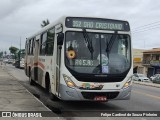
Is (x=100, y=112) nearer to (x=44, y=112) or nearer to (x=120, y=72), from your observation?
(x=120, y=72)

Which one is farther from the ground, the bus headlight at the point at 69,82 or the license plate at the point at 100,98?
the bus headlight at the point at 69,82

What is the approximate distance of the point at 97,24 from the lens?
12.6 metres

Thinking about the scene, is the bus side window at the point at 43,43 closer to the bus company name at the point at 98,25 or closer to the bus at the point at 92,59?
the bus at the point at 92,59

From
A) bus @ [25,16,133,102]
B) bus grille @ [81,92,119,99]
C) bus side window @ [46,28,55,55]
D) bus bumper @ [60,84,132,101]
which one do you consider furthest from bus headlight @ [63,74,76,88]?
bus side window @ [46,28,55,55]

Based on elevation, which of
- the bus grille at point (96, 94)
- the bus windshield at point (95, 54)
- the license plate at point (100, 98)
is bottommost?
the license plate at point (100, 98)

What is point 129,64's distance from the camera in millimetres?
12594

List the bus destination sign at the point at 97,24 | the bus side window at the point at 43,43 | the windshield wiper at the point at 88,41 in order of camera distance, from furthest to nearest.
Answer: the bus side window at the point at 43,43 < the bus destination sign at the point at 97,24 < the windshield wiper at the point at 88,41

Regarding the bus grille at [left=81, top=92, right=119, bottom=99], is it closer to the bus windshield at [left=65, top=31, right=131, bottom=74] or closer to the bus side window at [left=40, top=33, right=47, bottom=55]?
the bus windshield at [left=65, top=31, right=131, bottom=74]

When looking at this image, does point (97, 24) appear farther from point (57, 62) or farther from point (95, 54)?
point (57, 62)

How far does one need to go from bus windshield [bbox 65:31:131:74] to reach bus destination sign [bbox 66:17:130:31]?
0.25 m

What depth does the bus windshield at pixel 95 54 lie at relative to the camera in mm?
12102

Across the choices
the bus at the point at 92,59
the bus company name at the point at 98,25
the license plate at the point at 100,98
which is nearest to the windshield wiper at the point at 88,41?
the bus at the point at 92,59

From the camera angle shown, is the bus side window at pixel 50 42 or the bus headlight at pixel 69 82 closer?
the bus headlight at pixel 69 82

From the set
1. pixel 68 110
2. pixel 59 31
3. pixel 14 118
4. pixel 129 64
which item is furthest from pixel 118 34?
pixel 14 118
